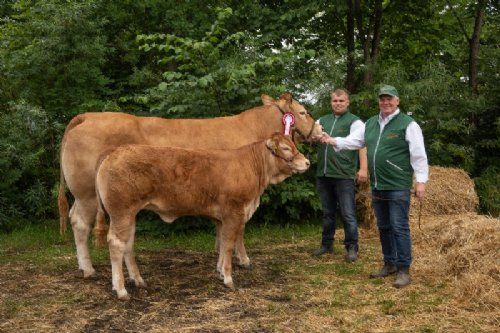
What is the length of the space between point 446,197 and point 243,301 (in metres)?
5.84

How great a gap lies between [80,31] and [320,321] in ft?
27.0

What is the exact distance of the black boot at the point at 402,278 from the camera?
6.07m

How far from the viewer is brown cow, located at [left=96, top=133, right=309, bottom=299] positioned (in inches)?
219

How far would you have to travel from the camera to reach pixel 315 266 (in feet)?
23.4

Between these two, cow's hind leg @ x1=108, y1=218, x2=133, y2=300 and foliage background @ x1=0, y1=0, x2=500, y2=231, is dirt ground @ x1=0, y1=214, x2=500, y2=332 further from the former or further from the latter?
foliage background @ x1=0, y1=0, x2=500, y2=231

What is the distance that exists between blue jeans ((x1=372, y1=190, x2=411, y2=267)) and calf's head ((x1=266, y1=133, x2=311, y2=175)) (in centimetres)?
89

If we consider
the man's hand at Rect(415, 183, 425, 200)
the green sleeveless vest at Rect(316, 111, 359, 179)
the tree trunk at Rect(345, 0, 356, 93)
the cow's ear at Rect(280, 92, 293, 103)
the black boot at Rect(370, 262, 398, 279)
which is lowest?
the black boot at Rect(370, 262, 398, 279)

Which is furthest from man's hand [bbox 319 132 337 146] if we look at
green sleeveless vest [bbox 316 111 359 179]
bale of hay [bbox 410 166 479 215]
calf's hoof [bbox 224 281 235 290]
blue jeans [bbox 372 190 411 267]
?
bale of hay [bbox 410 166 479 215]

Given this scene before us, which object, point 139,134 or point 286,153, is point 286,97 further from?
point 139,134

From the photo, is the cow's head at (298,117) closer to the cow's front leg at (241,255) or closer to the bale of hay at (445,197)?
the cow's front leg at (241,255)

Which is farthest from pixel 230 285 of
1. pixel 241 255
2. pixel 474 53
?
pixel 474 53

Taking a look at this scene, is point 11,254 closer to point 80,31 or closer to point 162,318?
point 162,318

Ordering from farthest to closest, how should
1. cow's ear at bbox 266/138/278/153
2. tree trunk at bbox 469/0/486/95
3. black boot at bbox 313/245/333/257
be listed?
tree trunk at bbox 469/0/486/95, black boot at bbox 313/245/333/257, cow's ear at bbox 266/138/278/153

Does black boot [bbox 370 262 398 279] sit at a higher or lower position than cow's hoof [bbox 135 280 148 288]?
lower
